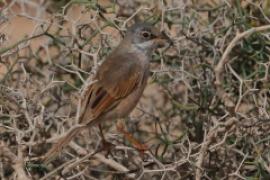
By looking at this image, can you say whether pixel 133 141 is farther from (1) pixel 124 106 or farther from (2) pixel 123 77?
(2) pixel 123 77

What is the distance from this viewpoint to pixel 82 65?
5.52 meters

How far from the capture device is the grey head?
5.29 m

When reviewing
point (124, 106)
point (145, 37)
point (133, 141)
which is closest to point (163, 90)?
point (145, 37)

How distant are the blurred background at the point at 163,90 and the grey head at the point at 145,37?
→ 2.7 inches

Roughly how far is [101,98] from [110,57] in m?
0.35

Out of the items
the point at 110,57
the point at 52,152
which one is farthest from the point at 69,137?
the point at 110,57

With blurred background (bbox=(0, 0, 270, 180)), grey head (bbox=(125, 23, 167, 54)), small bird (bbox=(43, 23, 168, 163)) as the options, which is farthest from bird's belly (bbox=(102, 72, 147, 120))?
grey head (bbox=(125, 23, 167, 54))

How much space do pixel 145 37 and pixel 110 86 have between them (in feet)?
1.66

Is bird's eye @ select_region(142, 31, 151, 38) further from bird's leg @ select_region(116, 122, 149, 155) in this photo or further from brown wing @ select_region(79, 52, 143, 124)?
bird's leg @ select_region(116, 122, 149, 155)

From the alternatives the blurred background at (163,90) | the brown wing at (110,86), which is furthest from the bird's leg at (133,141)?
the brown wing at (110,86)

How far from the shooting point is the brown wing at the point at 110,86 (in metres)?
4.91

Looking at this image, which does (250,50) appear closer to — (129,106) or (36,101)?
(129,106)

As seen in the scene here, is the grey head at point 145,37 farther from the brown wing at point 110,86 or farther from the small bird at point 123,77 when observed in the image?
the brown wing at point 110,86

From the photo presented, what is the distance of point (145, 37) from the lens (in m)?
5.40
